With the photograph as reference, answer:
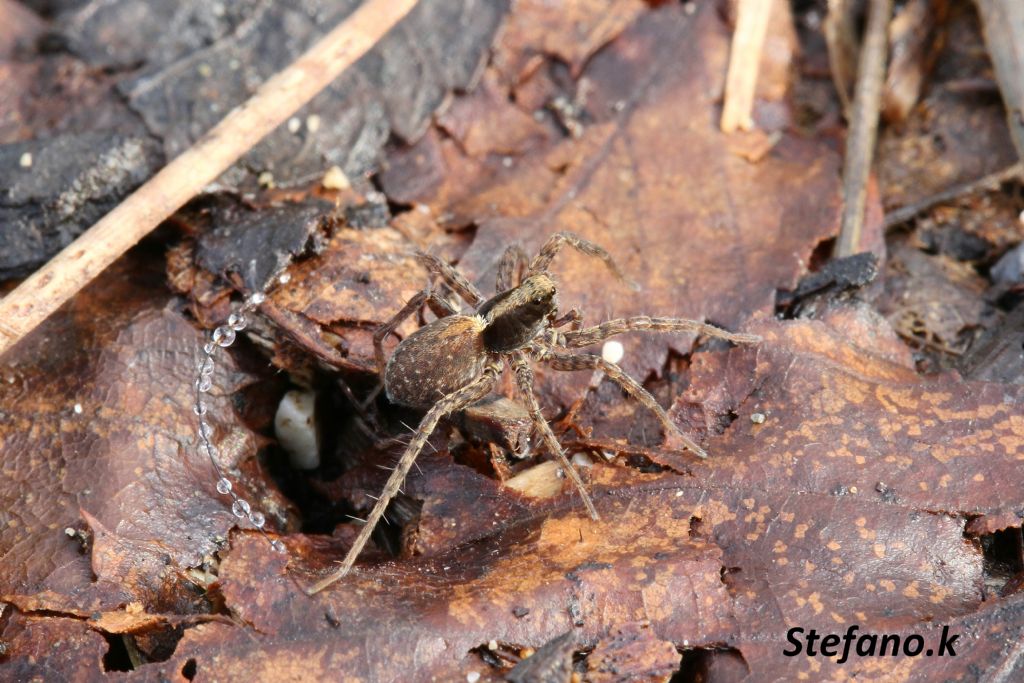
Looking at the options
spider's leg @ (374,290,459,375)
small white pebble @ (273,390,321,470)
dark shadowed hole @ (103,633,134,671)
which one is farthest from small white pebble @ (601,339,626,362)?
dark shadowed hole @ (103,633,134,671)

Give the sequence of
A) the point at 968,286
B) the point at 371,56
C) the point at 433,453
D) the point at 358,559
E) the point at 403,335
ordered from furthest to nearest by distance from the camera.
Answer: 1. the point at 371,56
2. the point at 968,286
3. the point at 403,335
4. the point at 433,453
5. the point at 358,559

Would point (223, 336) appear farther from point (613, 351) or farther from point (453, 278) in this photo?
point (613, 351)

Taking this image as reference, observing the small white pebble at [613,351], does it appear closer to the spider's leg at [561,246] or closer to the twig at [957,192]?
the spider's leg at [561,246]

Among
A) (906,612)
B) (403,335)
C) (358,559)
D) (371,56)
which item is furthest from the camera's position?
(371,56)

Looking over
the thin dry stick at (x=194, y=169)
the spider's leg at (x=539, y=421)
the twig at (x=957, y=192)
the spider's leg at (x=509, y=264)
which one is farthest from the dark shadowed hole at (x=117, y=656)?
the twig at (x=957, y=192)

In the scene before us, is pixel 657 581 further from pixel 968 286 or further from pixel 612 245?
pixel 968 286

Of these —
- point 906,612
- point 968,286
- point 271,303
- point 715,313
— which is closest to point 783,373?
point 715,313
